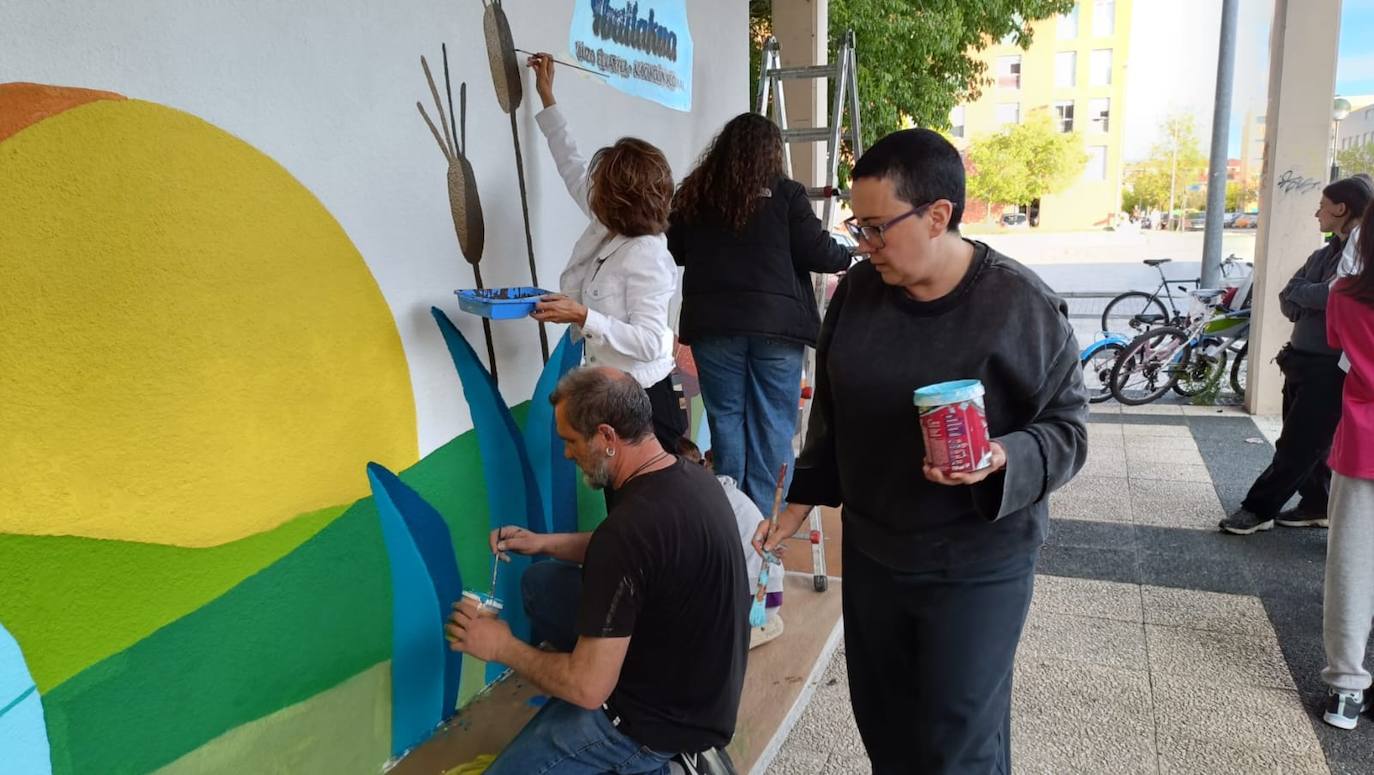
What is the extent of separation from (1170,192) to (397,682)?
56976 millimetres

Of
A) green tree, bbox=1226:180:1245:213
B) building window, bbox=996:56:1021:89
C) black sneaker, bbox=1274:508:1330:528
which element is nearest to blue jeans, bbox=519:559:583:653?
black sneaker, bbox=1274:508:1330:528

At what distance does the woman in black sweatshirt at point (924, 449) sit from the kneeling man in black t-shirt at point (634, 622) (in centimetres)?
33

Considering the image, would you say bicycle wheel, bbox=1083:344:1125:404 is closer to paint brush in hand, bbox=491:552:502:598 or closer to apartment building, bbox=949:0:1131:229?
paint brush in hand, bbox=491:552:502:598

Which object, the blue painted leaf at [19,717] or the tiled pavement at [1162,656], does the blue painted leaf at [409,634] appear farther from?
the tiled pavement at [1162,656]

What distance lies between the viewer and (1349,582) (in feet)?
9.04

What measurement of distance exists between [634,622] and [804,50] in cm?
601

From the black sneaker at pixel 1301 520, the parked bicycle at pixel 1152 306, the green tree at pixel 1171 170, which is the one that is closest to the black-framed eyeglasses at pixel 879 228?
the black sneaker at pixel 1301 520

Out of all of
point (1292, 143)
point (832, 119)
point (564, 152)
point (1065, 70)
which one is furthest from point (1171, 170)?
point (564, 152)

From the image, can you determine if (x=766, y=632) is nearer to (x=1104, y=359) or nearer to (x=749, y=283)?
(x=749, y=283)

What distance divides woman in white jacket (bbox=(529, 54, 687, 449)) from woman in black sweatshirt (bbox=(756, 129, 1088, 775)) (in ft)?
3.44

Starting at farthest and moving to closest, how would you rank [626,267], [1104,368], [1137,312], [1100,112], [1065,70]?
1. [1100,112]
2. [1065,70]
3. [1137,312]
4. [1104,368]
5. [626,267]

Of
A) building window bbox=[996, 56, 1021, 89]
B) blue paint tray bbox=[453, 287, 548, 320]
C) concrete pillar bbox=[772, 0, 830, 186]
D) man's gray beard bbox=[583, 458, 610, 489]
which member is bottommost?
man's gray beard bbox=[583, 458, 610, 489]

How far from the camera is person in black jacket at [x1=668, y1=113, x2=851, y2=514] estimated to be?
126 inches

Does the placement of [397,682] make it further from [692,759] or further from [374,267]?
[374,267]
